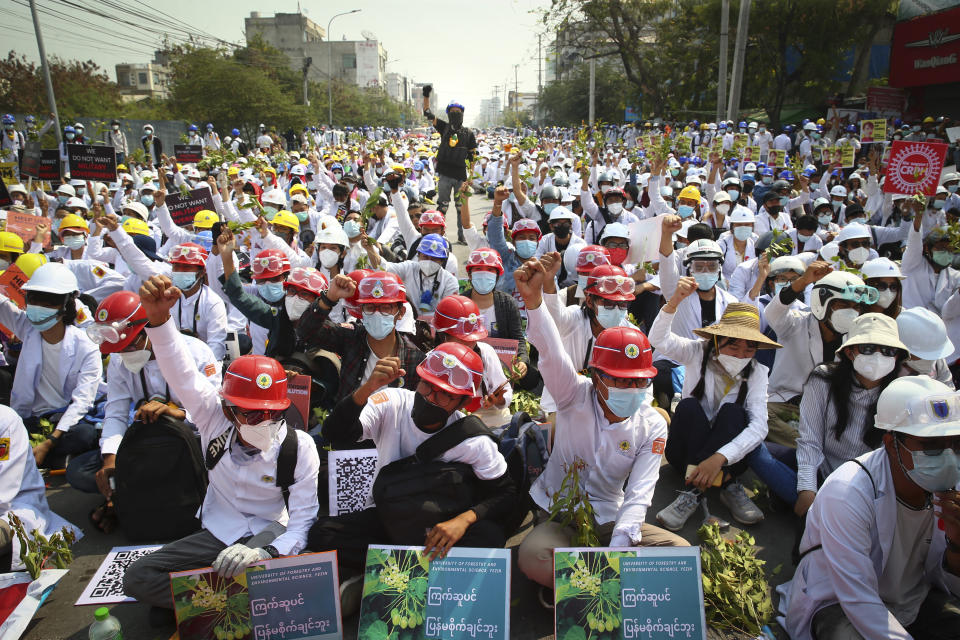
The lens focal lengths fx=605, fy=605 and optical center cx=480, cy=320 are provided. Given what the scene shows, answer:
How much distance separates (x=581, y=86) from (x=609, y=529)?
56414 mm

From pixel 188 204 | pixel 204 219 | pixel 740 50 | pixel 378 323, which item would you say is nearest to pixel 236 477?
pixel 378 323

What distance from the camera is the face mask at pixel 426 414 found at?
11.2 ft

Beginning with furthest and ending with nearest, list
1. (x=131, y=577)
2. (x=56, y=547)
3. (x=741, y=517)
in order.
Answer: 1. (x=741, y=517)
2. (x=56, y=547)
3. (x=131, y=577)

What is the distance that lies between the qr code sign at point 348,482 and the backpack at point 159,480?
0.91 meters

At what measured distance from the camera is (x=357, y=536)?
3639mm

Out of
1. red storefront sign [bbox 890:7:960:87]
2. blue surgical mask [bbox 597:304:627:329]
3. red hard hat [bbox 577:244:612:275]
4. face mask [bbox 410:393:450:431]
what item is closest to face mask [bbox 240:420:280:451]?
face mask [bbox 410:393:450:431]

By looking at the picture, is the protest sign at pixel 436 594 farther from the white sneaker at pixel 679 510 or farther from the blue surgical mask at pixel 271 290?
the blue surgical mask at pixel 271 290

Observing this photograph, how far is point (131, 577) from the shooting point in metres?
3.29

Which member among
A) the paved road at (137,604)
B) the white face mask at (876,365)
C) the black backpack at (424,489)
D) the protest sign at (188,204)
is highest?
the protest sign at (188,204)

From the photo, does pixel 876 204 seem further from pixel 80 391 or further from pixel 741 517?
pixel 80 391

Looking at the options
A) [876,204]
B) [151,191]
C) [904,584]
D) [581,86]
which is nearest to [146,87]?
[581,86]

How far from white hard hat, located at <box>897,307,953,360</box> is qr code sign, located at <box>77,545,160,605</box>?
16.8ft

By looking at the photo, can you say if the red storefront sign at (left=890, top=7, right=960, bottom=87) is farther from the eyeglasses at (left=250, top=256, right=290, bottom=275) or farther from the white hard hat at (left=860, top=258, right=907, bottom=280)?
the eyeglasses at (left=250, top=256, right=290, bottom=275)

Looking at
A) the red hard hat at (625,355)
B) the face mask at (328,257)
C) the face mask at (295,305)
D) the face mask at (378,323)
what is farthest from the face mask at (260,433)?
the face mask at (328,257)
